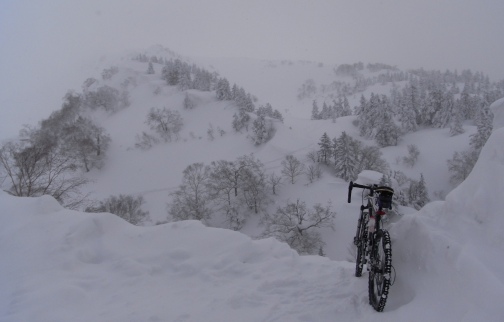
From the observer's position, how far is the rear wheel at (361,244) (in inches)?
161

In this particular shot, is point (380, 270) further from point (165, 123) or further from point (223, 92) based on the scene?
point (223, 92)

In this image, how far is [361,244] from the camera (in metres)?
4.30

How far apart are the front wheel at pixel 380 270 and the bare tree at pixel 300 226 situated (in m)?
27.0

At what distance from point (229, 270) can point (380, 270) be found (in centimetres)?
259

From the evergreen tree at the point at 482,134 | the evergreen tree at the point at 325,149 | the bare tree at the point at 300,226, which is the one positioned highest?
the evergreen tree at the point at 482,134

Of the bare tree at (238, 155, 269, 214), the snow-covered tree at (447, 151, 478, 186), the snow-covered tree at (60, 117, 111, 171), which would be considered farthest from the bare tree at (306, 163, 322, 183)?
the snow-covered tree at (60, 117, 111, 171)

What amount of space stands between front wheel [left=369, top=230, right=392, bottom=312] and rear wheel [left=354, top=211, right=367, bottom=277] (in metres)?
0.53

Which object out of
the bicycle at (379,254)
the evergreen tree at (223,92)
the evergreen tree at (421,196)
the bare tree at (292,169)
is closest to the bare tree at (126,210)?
the bare tree at (292,169)

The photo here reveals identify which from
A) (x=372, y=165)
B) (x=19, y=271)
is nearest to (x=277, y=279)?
(x=19, y=271)

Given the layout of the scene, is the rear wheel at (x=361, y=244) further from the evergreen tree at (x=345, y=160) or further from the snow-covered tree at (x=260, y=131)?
the snow-covered tree at (x=260, y=131)

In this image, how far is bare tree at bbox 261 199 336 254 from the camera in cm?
2997

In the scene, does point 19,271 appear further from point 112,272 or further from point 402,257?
point 402,257

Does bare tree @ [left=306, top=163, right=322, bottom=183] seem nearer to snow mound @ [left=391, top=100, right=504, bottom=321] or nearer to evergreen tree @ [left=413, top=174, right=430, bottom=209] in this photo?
evergreen tree @ [left=413, top=174, right=430, bottom=209]

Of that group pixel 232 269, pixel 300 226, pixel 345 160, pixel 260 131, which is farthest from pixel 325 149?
pixel 232 269
